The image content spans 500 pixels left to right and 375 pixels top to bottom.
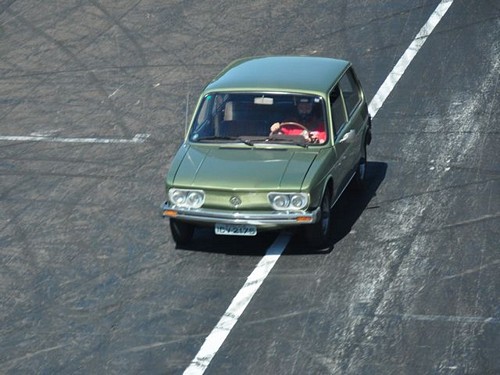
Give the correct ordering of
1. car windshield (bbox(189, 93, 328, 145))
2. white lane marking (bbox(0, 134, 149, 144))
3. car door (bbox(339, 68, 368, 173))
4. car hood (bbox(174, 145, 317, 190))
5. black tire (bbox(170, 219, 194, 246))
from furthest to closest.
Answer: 1. white lane marking (bbox(0, 134, 149, 144))
2. car door (bbox(339, 68, 368, 173))
3. car windshield (bbox(189, 93, 328, 145))
4. black tire (bbox(170, 219, 194, 246))
5. car hood (bbox(174, 145, 317, 190))

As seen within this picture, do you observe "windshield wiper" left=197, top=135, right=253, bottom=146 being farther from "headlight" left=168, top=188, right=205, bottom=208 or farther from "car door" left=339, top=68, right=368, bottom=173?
"car door" left=339, top=68, right=368, bottom=173

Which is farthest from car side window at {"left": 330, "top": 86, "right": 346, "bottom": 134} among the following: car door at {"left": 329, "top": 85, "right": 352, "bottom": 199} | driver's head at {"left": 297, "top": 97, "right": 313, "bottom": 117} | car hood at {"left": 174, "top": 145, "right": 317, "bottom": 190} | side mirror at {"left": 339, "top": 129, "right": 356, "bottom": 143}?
car hood at {"left": 174, "top": 145, "right": 317, "bottom": 190}

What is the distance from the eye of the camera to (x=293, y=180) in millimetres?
12805

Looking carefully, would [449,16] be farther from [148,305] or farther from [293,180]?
[148,305]

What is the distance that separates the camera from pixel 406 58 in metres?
19.5

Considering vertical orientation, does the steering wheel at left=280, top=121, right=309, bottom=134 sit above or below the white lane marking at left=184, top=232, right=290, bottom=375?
above

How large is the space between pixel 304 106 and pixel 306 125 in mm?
227

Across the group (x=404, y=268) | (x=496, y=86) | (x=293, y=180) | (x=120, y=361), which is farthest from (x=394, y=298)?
(x=496, y=86)

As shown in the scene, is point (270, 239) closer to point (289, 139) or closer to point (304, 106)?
point (289, 139)

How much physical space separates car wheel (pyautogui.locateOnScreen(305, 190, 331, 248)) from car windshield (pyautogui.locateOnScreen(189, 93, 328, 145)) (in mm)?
759

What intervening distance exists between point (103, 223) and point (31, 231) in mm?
858

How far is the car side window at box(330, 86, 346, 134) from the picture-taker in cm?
1396

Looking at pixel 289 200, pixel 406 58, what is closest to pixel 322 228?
pixel 289 200

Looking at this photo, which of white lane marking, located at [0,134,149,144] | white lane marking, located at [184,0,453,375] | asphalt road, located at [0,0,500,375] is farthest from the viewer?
white lane marking, located at [0,134,149,144]
